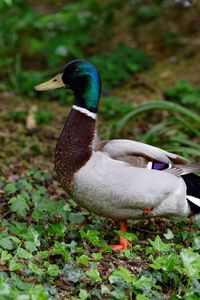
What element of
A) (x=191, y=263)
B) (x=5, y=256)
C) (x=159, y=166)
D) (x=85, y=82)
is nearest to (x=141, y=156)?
(x=159, y=166)

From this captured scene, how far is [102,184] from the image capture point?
165 inches

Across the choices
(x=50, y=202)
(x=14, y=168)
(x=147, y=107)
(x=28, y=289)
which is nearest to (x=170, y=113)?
(x=147, y=107)

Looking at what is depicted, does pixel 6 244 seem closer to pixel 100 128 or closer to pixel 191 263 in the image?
pixel 191 263

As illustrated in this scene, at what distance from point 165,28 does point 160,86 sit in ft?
4.78

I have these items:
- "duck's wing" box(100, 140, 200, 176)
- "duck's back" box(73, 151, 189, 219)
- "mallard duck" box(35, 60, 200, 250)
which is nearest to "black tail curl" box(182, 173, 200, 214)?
"mallard duck" box(35, 60, 200, 250)

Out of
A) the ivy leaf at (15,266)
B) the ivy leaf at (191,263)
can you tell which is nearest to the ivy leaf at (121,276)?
the ivy leaf at (191,263)

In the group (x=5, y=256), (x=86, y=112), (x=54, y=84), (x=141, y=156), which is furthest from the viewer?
(x=54, y=84)

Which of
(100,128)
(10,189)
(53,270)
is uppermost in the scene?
(53,270)

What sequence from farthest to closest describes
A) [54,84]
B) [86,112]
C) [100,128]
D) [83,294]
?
1. [100,128]
2. [54,84]
3. [86,112]
4. [83,294]

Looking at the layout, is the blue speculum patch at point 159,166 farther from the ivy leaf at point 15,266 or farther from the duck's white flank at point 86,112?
the ivy leaf at point 15,266

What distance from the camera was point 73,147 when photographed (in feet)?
14.4

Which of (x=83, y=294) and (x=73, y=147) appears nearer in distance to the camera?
(x=83, y=294)

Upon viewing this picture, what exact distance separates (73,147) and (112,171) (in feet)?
1.02

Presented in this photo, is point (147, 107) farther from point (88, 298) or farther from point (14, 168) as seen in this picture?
point (88, 298)
